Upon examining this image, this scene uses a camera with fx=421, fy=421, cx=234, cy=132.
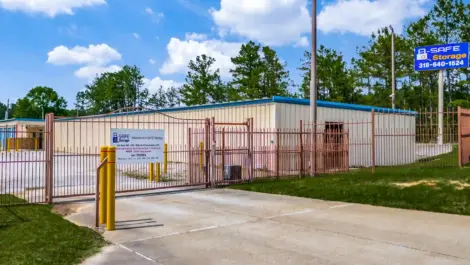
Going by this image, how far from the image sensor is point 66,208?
10.1m

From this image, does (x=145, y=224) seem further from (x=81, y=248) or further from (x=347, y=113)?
(x=347, y=113)

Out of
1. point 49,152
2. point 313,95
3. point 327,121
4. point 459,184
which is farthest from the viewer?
point 327,121

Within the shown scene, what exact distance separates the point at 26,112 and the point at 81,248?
97393 millimetres

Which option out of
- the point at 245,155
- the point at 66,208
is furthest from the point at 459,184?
the point at 66,208

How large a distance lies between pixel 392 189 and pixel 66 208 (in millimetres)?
8603

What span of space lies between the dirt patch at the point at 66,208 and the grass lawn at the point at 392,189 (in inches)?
205

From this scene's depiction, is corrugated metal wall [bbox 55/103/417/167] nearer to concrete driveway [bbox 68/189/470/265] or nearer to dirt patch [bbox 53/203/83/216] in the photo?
dirt patch [bbox 53/203/83/216]

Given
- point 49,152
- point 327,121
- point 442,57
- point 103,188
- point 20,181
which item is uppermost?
point 442,57

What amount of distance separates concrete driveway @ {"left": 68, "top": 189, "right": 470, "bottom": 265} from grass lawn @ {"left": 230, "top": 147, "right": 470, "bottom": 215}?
29.2 inches

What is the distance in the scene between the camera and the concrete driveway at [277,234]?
238 inches

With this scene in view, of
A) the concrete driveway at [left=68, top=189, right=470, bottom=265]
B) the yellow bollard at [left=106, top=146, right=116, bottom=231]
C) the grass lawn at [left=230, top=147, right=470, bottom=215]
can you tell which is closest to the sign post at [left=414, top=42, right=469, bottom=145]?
the grass lawn at [left=230, top=147, right=470, bottom=215]

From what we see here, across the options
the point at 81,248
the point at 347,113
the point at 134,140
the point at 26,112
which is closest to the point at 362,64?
the point at 347,113

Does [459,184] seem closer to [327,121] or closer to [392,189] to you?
[392,189]

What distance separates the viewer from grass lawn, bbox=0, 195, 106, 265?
234 inches
